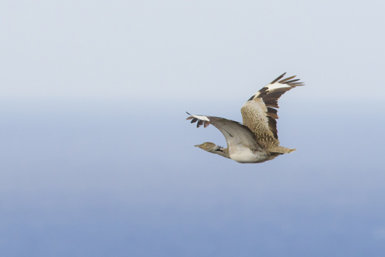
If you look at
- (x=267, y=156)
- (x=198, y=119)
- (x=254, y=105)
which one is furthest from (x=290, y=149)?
(x=198, y=119)

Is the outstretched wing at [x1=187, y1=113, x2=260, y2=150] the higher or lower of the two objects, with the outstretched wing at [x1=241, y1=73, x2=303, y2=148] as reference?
lower

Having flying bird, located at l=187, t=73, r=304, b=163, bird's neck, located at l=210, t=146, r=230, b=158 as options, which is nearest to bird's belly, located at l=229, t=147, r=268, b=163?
flying bird, located at l=187, t=73, r=304, b=163

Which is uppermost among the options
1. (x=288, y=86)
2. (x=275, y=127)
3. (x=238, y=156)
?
(x=288, y=86)

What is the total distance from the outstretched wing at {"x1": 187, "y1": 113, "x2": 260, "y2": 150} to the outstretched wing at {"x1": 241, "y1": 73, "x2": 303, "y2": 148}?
2.67 feet

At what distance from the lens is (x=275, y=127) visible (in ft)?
69.7

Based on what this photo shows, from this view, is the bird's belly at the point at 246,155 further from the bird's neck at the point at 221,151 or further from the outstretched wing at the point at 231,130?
the bird's neck at the point at 221,151

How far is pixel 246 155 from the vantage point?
66.1ft

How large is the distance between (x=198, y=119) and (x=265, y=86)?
7.42 metres

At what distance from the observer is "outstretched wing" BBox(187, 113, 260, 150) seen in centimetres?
1650

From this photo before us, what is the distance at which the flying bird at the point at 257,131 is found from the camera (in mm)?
19391

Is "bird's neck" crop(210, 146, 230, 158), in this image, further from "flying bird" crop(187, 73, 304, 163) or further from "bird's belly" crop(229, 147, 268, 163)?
"bird's belly" crop(229, 147, 268, 163)

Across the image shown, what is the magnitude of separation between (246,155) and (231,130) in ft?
6.19

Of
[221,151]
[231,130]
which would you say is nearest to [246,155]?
[221,151]

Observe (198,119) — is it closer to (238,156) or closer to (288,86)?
(238,156)
